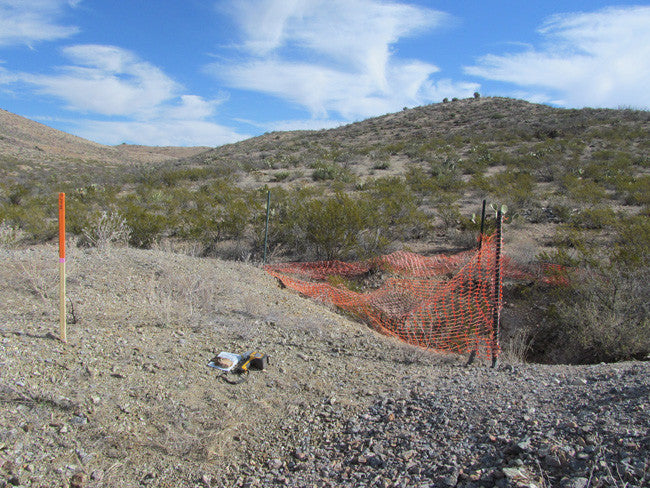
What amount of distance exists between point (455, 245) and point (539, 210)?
4.05m

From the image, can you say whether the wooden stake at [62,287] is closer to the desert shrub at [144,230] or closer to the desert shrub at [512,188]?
the desert shrub at [144,230]

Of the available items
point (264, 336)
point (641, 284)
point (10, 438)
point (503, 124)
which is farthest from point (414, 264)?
point (503, 124)

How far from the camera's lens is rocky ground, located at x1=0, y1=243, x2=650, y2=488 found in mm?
2965

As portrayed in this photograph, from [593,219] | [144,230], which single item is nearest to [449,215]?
[593,219]

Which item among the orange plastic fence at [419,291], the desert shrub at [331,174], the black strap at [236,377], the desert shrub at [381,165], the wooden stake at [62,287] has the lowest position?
A: the black strap at [236,377]

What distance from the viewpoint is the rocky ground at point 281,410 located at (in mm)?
2965

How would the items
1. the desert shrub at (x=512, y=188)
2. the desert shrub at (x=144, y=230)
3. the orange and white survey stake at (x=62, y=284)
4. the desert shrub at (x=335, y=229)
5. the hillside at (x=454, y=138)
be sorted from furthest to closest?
the hillside at (x=454, y=138) → the desert shrub at (x=512, y=188) → the desert shrub at (x=144, y=230) → the desert shrub at (x=335, y=229) → the orange and white survey stake at (x=62, y=284)

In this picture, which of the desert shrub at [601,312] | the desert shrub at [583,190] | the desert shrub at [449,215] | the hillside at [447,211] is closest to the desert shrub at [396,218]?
the hillside at [447,211]

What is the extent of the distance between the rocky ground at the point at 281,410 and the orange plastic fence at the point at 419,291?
3.60 ft

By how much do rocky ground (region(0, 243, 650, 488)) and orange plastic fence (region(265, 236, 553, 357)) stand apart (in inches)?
43.1

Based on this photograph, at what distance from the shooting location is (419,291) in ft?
26.4

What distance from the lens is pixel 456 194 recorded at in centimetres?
1677

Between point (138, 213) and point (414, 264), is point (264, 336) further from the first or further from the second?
point (138, 213)

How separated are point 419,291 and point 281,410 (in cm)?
462
